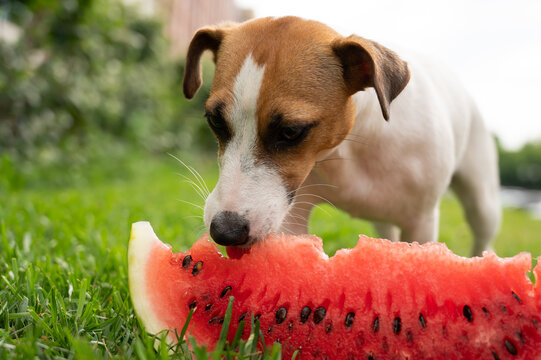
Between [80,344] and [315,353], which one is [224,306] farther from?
[80,344]

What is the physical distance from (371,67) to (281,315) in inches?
39.8

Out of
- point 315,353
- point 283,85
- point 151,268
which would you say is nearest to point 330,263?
point 315,353

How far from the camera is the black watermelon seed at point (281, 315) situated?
1.41 meters

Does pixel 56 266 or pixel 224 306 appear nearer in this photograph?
pixel 224 306

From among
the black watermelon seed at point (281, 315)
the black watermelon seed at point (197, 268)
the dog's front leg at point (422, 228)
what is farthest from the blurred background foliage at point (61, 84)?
the black watermelon seed at point (281, 315)

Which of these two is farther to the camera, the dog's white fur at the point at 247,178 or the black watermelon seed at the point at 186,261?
the dog's white fur at the point at 247,178

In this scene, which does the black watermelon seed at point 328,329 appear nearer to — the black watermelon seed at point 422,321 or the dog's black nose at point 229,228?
the black watermelon seed at point 422,321

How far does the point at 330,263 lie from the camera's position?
150 cm

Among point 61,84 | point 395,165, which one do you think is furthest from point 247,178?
point 61,84

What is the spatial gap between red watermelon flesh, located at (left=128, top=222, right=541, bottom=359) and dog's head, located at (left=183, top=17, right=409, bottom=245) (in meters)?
0.15

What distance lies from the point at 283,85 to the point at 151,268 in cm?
79

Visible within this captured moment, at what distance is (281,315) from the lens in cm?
141

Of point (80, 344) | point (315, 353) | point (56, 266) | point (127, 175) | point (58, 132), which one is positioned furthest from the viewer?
point (127, 175)

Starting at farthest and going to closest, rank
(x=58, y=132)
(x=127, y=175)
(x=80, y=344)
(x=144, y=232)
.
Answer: (x=127, y=175)
(x=58, y=132)
(x=144, y=232)
(x=80, y=344)
